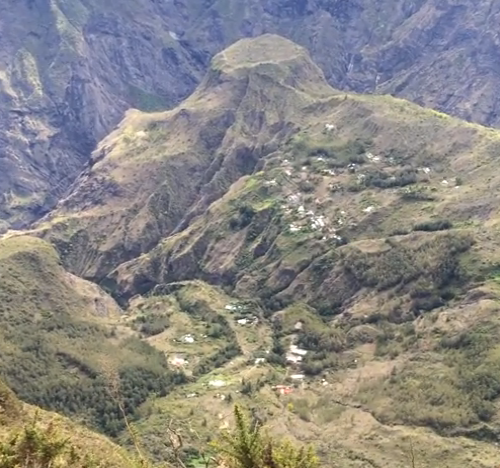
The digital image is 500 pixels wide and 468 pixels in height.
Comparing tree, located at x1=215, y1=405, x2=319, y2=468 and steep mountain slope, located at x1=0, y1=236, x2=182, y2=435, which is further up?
tree, located at x1=215, y1=405, x2=319, y2=468

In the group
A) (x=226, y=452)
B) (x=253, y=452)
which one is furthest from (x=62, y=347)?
(x=253, y=452)

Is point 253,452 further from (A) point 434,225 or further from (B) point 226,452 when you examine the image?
(A) point 434,225

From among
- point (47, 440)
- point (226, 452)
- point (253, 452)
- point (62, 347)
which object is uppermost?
point (253, 452)

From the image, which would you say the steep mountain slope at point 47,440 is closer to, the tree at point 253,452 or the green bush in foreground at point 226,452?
the green bush in foreground at point 226,452

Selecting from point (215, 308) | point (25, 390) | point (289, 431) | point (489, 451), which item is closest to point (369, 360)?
point (289, 431)

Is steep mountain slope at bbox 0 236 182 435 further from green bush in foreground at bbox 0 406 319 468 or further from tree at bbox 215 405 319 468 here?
tree at bbox 215 405 319 468

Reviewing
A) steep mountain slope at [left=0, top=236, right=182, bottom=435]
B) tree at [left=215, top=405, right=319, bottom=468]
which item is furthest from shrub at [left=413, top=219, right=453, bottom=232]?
tree at [left=215, top=405, right=319, bottom=468]

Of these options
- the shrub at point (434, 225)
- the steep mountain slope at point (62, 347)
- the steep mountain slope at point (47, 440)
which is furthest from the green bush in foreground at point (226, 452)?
the shrub at point (434, 225)

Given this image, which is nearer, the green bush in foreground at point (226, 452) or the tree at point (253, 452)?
the tree at point (253, 452)
